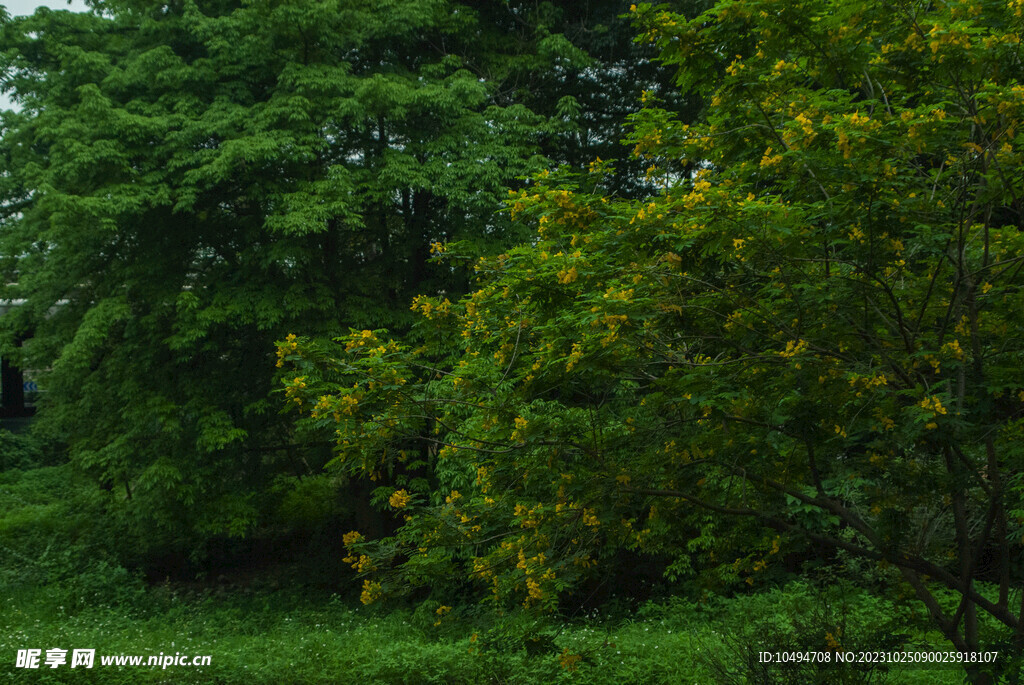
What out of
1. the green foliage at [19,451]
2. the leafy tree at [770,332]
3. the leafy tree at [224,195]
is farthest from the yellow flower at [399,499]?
the green foliage at [19,451]

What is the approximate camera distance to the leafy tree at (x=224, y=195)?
34.6 feet

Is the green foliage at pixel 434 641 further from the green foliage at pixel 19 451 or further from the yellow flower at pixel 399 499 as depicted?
the green foliage at pixel 19 451

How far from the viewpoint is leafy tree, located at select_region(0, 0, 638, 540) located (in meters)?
10.5

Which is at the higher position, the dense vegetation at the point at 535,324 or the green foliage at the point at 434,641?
the dense vegetation at the point at 535,324

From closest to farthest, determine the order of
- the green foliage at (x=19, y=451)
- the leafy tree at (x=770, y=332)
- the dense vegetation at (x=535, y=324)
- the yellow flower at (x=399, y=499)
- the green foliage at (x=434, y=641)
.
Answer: the leafy tree at (x=770, y=332) < the dense vegetation at (x=535, y=324) < the yellow flower at (x=399, y=499) < the green foliage at (x=434, y=641) < the green foliage at (x=19, y=451)

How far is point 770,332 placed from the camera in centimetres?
397

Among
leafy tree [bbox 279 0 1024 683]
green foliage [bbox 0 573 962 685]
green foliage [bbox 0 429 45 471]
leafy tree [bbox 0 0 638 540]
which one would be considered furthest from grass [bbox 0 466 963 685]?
green foliage [bbox 0 429 45 471]

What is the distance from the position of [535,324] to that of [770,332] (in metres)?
1.26

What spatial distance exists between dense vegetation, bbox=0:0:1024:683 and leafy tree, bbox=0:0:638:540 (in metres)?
0.06

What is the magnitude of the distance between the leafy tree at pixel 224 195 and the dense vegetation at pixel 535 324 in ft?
0.20

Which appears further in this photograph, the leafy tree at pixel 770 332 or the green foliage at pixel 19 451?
the green foliage at pixel 19 451

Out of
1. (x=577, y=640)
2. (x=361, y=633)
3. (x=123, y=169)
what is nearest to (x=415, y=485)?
(x=361, y=633)

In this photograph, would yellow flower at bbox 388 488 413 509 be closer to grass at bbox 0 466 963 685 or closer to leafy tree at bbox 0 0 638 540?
grass at bbox 0 466 963 685

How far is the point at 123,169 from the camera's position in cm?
1048
